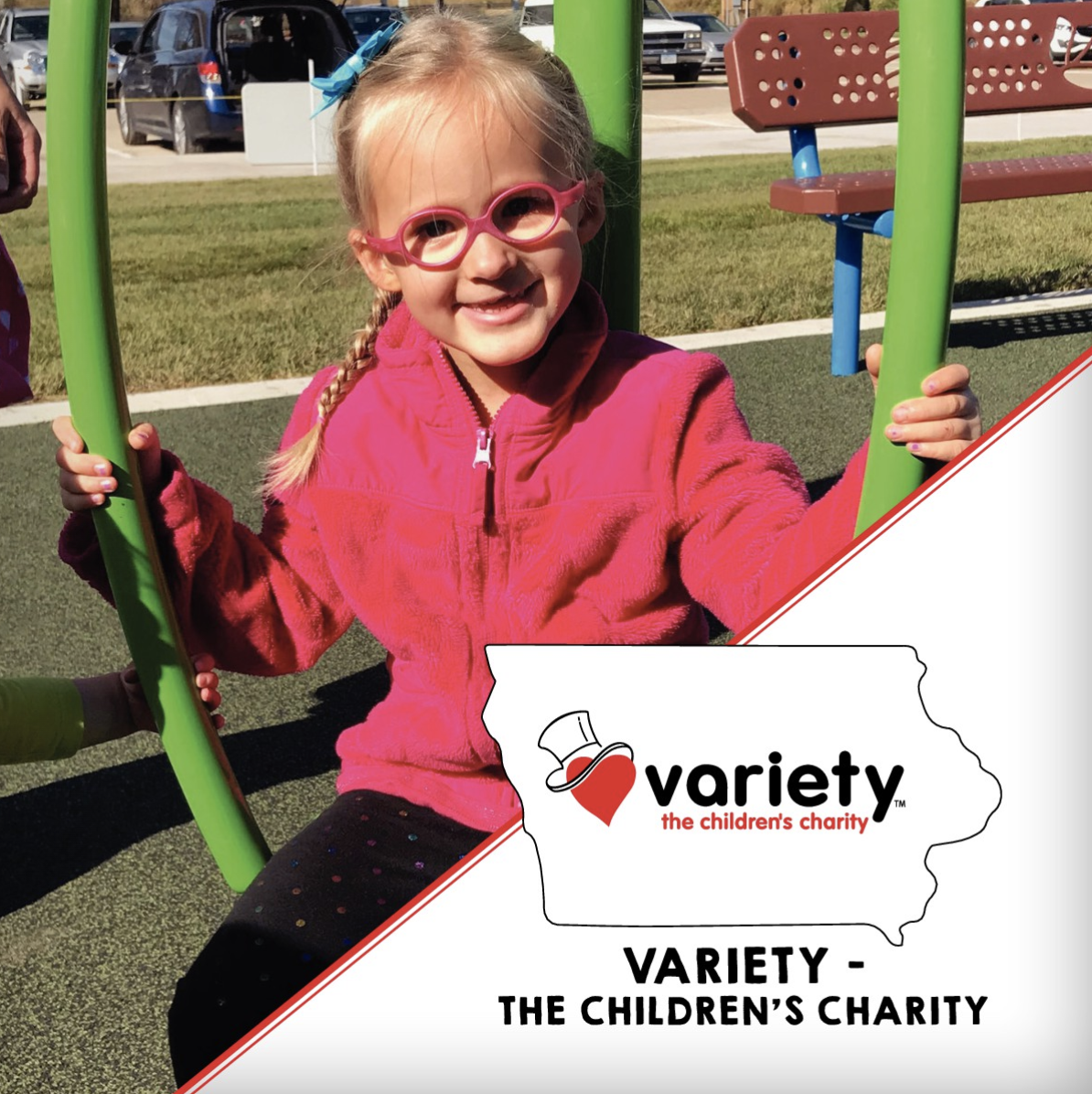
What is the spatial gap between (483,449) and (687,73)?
18537 mm

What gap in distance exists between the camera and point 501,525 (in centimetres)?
146

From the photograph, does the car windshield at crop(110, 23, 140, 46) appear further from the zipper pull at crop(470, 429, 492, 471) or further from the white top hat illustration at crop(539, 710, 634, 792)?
the white top hat illustration at crop(539, 710, 634, 792)

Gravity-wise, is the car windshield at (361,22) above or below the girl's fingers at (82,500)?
above

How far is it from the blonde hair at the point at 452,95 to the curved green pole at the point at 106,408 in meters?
0.20

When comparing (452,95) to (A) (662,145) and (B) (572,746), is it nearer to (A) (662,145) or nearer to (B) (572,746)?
(B) (572,746)

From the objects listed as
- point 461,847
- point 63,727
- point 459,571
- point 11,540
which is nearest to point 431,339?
point 459,571

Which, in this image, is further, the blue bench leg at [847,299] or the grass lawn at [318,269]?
the grass lawn at [318,269]

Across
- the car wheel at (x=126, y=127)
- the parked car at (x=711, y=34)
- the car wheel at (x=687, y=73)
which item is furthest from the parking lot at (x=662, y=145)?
the parked car at (x=711, y=34)

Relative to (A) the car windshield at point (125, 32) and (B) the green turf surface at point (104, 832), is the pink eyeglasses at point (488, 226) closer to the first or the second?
(B) the green turf surface at point (104, 832)

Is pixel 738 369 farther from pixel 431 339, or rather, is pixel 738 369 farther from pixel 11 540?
pixel 431 339

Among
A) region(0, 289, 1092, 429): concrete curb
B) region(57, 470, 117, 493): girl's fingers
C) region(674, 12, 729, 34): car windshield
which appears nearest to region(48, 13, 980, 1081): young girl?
region(57, 470, 117, 493): girl's fingers

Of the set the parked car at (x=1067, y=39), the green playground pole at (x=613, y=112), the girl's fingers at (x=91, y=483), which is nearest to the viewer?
the girl's fingers at (x=91, y=483)

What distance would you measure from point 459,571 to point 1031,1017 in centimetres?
65

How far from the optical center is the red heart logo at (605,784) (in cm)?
107
